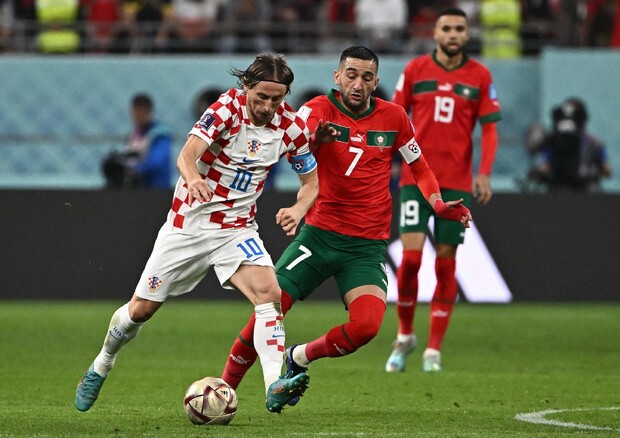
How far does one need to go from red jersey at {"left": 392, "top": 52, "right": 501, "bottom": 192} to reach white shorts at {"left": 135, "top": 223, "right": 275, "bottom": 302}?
3.27 m

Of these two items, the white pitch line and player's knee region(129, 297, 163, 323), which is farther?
player's knee region(129, 297, 163, 323)

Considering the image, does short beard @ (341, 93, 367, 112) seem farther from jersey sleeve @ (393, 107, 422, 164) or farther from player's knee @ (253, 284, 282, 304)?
player's knee @ (253, 284, 282, 304)

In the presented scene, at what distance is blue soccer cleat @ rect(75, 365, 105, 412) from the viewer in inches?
306

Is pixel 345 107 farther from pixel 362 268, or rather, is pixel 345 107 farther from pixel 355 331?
pixel 355 331

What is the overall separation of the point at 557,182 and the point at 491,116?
6625mm

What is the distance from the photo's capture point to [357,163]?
858cm

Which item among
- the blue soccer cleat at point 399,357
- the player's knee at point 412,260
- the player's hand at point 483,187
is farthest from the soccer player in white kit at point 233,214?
the blue soccer cleat at point 399,357

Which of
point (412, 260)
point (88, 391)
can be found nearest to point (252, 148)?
point (88, 391)

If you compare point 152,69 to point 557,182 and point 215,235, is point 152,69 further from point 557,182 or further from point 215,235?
point 215,235

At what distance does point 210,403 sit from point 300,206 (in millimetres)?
1157

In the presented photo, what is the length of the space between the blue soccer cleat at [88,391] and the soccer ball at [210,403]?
0.61m

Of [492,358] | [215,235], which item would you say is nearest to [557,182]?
[492,358]

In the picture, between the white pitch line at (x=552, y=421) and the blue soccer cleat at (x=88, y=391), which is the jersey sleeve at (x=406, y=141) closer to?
the white pitch line at (x=552, y=421)

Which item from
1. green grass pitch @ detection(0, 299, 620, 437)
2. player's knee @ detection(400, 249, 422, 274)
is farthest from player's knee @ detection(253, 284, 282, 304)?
player's knee @ detection(400, 249, 422, 274)
